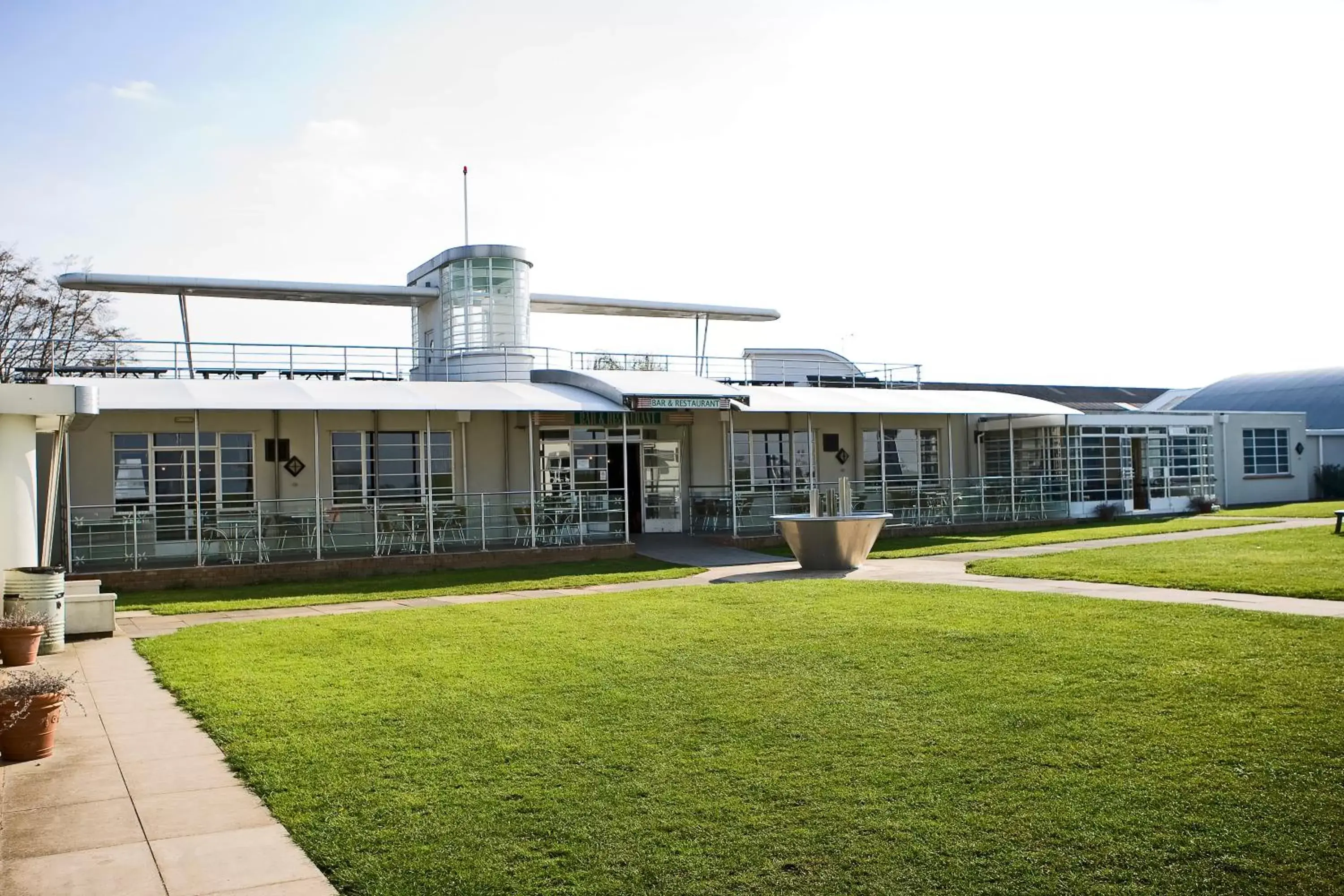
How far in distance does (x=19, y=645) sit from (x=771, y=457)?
665 inches

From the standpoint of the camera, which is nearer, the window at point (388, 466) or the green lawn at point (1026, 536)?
the green lawn at point (1026, 536)

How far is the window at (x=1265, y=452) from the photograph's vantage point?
108ft

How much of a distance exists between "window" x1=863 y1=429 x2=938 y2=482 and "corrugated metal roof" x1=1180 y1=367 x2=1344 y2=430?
18.9 m

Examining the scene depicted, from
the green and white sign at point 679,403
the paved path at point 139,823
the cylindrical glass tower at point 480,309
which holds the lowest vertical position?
the paved path at point 139,823

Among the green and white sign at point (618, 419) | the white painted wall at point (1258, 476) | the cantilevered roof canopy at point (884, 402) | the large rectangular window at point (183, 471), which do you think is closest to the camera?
the large rectangular window at point (183, 471)

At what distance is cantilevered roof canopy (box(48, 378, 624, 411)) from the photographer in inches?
647

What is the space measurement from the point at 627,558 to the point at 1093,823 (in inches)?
574

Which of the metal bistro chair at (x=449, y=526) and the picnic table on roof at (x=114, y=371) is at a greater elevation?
the picnic table on roof at (x=114, y=371)

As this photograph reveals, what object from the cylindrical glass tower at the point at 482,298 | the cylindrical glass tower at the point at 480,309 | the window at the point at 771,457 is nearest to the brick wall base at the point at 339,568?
the window at the point at 771,457

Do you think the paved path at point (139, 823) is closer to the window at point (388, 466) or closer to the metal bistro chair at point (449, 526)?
the metal bistro chair at point (449, 526)

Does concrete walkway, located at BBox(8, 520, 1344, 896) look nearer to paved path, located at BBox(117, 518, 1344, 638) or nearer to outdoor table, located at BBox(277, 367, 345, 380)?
paved path, located at BBox(117, 518, 1344, 638)

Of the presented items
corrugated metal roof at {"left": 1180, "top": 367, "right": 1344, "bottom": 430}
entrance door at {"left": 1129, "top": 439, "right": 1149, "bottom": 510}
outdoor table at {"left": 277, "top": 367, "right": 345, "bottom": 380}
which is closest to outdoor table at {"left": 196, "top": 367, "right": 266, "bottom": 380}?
outdoor table at {"left": 277, "top": 367, "right": 345, "bottom": 380}

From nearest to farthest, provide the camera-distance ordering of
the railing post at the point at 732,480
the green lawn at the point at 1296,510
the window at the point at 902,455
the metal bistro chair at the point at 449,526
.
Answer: the metal bistro chair at the point at 449,526 → the railing post at the point at 732,480 → the window at the point at 902,455 → the green lawn at the point at 1296,510

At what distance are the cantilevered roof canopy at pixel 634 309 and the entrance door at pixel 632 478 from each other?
5.09 m
